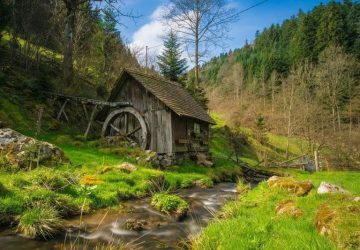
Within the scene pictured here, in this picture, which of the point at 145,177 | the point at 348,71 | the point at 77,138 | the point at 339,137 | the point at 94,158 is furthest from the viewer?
the point at 348,71

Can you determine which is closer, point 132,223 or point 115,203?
point 132,223

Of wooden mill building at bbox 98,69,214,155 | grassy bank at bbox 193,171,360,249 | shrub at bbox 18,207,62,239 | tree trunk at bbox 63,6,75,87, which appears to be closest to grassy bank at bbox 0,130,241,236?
shrub at bbox 18,207,62,239

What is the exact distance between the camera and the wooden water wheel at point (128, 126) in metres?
20.6

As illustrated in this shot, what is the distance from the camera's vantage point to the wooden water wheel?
20.6m

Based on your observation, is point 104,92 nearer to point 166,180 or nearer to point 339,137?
point 166,180

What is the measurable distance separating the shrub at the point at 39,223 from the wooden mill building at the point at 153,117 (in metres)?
11.9

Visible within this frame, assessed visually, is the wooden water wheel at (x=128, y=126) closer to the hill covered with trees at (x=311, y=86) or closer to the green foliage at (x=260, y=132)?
the hill covered with trees at (x=311, y=86)

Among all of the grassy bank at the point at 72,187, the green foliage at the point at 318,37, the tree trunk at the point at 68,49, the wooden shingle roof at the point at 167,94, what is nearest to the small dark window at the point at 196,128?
the wooden shingle roof at the point at 167,94

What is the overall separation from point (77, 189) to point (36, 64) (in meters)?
18.8

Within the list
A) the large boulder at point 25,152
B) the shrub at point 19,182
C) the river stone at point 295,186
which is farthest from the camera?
the large boulder at point 25,152

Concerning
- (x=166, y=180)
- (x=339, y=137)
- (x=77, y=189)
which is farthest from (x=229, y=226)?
(x=339, y=137)

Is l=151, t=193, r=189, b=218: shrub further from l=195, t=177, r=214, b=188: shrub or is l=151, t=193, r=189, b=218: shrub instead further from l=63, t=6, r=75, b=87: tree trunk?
l=63, t=6, r=75, b=87: tree trunk

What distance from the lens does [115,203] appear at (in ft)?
34.6

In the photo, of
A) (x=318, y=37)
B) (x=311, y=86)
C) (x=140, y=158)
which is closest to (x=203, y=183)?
(x=140, y=158)
